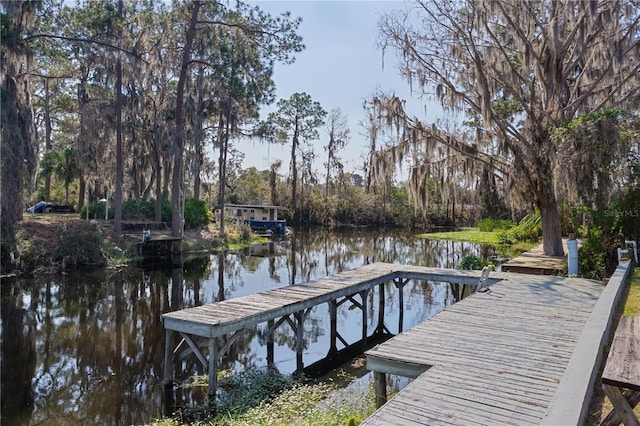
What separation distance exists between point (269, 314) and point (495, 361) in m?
3.84

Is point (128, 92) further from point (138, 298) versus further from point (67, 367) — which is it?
point (67, 367)

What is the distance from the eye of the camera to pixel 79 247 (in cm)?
1767

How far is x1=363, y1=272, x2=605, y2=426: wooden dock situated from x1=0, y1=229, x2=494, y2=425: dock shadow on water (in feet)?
9.64

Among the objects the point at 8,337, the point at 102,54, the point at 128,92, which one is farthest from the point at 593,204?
the point at 128,92

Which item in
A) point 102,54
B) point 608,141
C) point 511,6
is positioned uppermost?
point 102,54

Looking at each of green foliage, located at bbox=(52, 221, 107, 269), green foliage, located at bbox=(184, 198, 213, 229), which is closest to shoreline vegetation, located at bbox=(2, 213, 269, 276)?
green foliage, located at bbox=(52, 221, 107, 269)

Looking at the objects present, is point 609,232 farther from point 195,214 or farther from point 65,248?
point 195,214

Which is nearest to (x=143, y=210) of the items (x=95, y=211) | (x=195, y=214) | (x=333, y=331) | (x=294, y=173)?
(x=95, y=211)

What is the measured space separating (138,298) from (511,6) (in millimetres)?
12632

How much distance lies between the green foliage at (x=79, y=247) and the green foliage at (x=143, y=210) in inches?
310

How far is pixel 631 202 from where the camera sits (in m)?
11.5

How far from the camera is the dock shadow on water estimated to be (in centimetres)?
655

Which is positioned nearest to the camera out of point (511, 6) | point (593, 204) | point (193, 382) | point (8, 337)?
point (193, 382)

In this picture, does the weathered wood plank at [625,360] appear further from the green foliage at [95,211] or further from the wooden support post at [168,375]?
the green foliage at [95,211]
